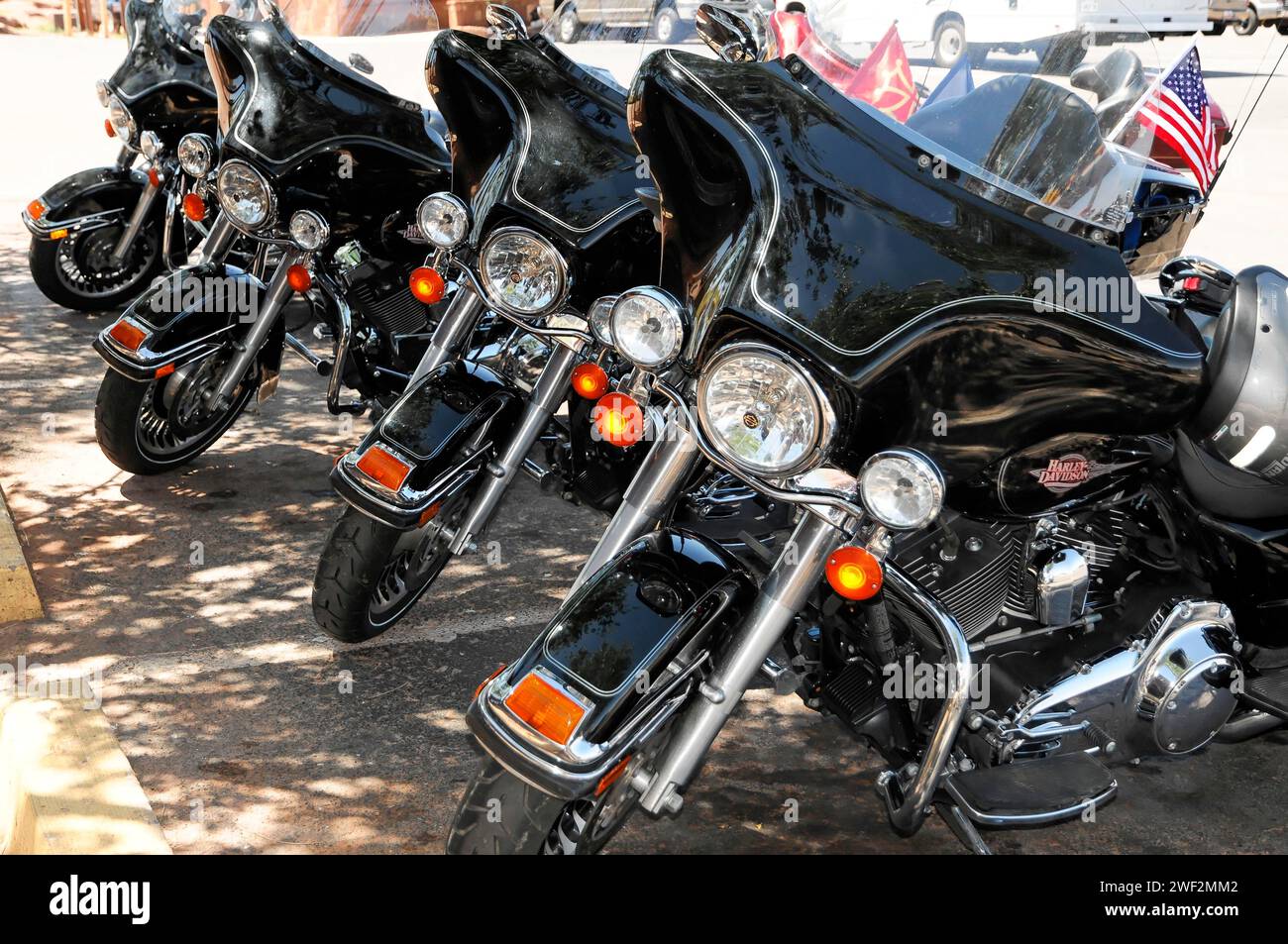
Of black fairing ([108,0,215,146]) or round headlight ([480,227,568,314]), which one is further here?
black fairing ([108,0,215,146])

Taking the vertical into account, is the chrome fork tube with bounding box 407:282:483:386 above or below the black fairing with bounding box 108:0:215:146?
below

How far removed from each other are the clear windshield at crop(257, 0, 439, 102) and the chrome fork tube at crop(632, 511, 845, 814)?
3309 millimetres

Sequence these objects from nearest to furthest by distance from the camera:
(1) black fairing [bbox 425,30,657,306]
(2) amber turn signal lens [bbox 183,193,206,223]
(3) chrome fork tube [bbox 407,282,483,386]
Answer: (1) black fairing [bbox 425,30,657,306] → (3) chrome fork tube [bbox 407,282,483,386] → (2) amber turn signal lens [bbox 183,193,206,223]

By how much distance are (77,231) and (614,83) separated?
445 cm

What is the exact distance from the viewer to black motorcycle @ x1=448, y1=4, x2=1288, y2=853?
265cm

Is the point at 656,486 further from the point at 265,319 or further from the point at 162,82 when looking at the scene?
the point at 162,82

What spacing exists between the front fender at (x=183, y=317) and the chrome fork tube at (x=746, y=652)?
3.04 meters

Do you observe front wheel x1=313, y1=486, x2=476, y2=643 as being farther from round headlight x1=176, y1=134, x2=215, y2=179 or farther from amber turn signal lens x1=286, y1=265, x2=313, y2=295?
round headlight x1=176, y1=134, x2=215, y2=179

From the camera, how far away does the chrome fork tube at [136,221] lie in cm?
750

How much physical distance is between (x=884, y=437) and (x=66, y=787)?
209 cm

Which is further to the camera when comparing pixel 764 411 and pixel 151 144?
pixel 151 144

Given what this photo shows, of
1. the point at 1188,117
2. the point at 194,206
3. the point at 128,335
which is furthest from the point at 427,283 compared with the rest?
the point at 1188,117

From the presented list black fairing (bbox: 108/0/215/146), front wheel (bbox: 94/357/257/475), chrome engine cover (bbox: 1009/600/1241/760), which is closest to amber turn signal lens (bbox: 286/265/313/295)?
front wheel (bbox: 94/357/257/475)

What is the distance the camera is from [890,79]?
3.30m
